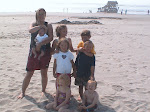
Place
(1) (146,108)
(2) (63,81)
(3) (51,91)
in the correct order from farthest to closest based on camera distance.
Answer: (3) (51,91) < (1) (146,108) < (2) (63,81)

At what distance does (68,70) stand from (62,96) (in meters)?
0.51

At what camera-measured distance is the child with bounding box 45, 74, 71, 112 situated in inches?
140

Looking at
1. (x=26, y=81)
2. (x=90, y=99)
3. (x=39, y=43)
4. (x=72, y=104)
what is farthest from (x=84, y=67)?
(x=26, y=81)

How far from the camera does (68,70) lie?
12.1 feet

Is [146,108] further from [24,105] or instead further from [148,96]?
[24,105]

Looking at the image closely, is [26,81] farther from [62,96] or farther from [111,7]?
[111,7]

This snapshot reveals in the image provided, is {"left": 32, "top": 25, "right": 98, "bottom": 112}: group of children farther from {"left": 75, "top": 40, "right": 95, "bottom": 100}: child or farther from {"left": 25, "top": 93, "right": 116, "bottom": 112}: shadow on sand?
{"left": 25, "top": 93, "right": 116, "bottom": 112}: shadow on sand

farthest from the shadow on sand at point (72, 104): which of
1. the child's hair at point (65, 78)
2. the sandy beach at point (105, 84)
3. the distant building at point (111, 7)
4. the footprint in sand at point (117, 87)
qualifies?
the distant building at point (111, 7)

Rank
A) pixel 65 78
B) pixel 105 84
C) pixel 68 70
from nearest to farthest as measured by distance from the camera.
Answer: pixel 65 78, pixel 68 70, pixel 105 84

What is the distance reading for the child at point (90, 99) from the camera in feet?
11.3

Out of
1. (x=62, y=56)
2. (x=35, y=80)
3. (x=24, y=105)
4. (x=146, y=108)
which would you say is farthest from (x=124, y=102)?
(x=35, y=80)

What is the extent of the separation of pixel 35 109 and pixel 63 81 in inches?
31.3

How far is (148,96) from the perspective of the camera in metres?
4.31

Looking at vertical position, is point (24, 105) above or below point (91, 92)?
below
